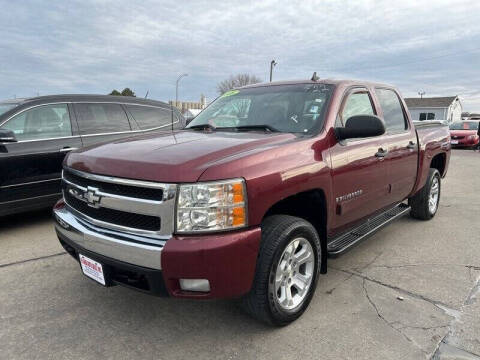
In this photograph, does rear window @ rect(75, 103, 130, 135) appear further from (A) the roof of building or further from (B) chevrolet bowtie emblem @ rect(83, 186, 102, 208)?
(A) the roof of building

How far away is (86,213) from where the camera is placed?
2664mm

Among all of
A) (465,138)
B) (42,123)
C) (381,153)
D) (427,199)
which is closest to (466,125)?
(465,138)

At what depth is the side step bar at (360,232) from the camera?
10.2 feet

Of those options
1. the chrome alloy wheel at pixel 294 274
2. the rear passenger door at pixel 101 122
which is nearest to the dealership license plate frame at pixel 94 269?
the chrome alloy wheel at pixel 294 274

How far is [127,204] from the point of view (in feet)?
7.49

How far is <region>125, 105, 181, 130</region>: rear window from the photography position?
609cm

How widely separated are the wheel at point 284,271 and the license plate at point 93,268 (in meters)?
0.96

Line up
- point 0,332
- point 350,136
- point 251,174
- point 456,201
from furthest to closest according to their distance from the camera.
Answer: point 456,201
point 350,136
point 0,332
point 251,174

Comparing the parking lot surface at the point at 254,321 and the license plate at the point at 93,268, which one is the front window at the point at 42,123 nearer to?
the parking lot surface at the point at 254,321

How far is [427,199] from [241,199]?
390 cm

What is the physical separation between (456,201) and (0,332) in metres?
6.95

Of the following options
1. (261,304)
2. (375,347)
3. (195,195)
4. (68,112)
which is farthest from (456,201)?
(68,112)

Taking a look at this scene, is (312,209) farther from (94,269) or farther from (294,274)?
(94,269)

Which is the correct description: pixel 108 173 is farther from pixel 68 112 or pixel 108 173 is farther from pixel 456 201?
pixel 456 201
